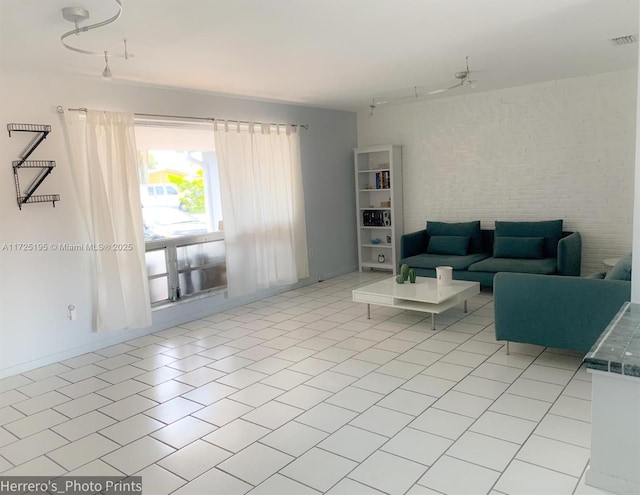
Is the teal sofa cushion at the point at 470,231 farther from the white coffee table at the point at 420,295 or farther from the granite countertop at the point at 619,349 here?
the granite countertop at the point at 619,349

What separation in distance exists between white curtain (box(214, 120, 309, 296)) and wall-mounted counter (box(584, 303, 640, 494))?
4.18 m

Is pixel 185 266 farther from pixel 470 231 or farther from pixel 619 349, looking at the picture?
pixel 619 349

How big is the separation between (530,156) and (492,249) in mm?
1279

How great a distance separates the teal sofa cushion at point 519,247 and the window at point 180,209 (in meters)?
3.42

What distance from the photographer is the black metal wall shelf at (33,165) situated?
391cm

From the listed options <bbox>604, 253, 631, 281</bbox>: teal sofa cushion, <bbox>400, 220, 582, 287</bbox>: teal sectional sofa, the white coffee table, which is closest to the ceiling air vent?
<bbox>604, 253, 631, 281</bbox>: teal sofa cushion

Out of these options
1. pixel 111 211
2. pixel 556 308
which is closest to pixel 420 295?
pixel 556 308

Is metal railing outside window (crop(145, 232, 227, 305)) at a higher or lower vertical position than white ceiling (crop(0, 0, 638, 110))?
lower

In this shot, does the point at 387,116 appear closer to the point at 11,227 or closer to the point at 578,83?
the point at 578,83

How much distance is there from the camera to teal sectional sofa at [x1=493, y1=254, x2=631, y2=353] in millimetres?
3324

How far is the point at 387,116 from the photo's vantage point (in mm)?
7371

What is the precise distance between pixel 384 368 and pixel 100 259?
9.01 feet

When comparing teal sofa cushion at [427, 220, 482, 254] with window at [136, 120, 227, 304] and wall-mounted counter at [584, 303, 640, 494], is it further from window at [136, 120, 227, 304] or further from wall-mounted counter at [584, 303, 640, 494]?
wall-mounted counter at [584, 303, 640, 494]

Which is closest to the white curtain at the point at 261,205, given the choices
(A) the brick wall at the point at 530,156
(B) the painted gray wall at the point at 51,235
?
(B) the painted gray wall at the point at 51,235
